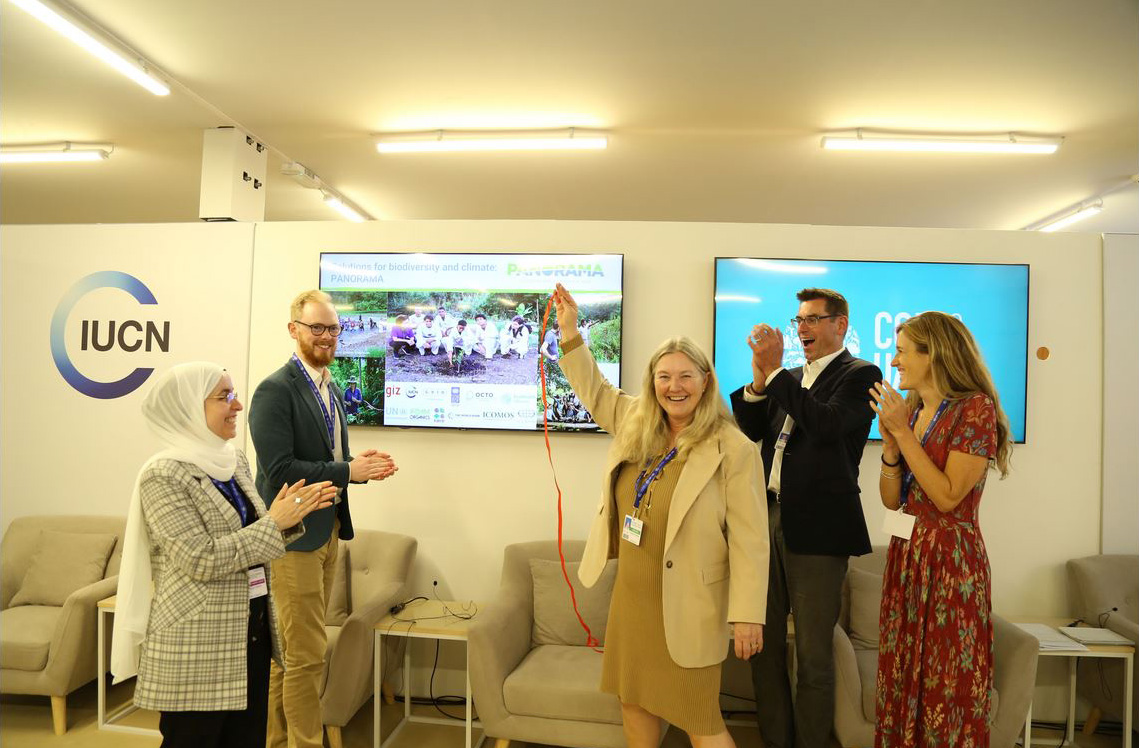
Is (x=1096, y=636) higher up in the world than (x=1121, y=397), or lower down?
lower down

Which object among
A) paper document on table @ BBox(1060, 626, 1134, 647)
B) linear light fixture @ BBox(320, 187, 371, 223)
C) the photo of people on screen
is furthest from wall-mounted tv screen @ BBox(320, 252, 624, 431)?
linear light fixture @ BBox(320, 187, 371, 223)

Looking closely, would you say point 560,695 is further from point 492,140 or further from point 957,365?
point 492,140

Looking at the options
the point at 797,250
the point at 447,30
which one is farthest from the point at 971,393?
the point at 447,30

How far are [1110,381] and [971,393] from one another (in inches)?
86.0

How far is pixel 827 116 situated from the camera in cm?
484

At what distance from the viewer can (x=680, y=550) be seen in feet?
7.16

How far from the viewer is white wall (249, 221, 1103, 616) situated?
381 cm

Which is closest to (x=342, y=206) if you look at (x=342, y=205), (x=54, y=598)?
(x=342, y=205)

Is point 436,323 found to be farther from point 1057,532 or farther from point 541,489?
point 1057,532

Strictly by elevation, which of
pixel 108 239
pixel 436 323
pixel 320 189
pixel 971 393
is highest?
pixel 320 189

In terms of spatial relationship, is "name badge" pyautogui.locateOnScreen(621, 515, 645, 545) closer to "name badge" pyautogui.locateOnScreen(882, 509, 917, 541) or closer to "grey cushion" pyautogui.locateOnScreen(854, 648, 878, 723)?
"name badge" pyautogui.locateOnScreen(882, 509, 917, 541)

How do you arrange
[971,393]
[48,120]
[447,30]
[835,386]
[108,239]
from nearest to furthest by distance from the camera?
[971,393] → [835,386] → [447,30] → [108,239] → [48,120]

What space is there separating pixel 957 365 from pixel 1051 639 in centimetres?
188

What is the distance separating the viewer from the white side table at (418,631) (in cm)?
328
